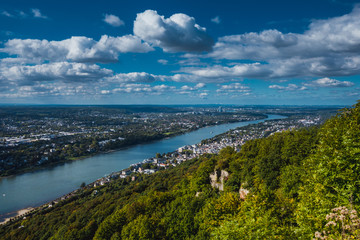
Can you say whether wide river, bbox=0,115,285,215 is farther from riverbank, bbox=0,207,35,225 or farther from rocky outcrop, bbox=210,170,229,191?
rocky outcrop, bbox=210,170,229,191

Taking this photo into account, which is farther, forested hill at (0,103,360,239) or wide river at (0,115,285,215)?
wide river at (0,115,285,215)

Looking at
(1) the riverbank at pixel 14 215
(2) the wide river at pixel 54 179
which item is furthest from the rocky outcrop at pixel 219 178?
(2) the wide river at pixel 54 179

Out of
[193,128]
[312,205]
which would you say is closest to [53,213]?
[312,205]

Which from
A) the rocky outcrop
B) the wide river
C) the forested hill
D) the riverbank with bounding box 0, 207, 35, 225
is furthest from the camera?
the wide river

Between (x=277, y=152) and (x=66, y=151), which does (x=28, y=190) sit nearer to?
(x=66, y=151)

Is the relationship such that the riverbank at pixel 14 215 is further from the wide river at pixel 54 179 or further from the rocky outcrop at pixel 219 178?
the rocky outcrop at pixel 219 178

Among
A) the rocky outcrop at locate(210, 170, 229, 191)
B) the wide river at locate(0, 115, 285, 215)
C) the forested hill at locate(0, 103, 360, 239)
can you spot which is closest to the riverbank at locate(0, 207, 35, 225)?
the wide river at locate(0, 115, 285, 215)

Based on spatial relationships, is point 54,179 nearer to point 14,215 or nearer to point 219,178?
point 14,215

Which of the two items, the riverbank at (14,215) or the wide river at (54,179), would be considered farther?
the wide river at (54,179)
